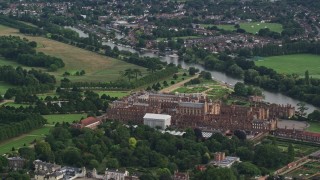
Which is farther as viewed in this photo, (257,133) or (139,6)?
(139,6)

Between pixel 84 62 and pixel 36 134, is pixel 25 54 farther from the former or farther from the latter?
pixel 36 134

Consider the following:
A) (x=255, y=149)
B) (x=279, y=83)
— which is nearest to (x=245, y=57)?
(x=279, y=83)

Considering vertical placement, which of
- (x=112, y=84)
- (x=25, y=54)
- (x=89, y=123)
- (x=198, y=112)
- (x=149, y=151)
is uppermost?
(x=25, y=54)

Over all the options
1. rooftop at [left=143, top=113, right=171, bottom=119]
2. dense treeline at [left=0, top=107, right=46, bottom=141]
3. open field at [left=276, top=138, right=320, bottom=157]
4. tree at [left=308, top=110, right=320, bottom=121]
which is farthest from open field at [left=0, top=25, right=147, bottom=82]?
open field at [left=276, top=138, right=320, bottom=157]

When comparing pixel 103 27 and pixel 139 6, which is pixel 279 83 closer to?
pixel 103 27

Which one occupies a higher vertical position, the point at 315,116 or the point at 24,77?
the point at 24,77

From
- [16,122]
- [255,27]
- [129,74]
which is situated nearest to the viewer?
[16,122]

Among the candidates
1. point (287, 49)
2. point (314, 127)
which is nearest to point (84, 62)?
point (287, 49)

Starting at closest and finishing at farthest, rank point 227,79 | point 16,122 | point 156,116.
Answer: point 16,122
point 156,116
point 227,79
